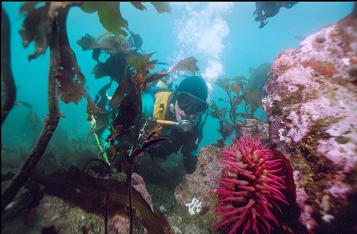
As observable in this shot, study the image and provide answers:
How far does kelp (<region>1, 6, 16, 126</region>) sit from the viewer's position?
2031 mm

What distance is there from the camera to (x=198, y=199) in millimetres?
3883

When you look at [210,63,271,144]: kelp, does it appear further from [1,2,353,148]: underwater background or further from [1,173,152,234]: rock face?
[1,2,353,148]: underwater background

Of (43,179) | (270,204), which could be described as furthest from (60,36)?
(270,204)

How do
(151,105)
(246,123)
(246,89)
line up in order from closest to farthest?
1. (151,105)
2. (246,123)
3. (246,89)

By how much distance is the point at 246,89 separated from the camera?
8.15 meters

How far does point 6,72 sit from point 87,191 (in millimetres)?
1462

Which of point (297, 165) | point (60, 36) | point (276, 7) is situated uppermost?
point (276, 7)

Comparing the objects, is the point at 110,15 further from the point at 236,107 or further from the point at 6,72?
the point at 236,107

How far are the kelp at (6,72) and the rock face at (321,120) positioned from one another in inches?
108

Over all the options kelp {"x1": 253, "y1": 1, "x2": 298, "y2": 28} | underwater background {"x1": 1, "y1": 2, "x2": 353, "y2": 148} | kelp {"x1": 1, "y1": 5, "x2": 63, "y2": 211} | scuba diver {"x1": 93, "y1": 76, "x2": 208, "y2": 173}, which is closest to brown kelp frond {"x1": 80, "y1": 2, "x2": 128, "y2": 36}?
kelp {"x1": 1, "y1": 5, "x2": 63, "y2": 211}

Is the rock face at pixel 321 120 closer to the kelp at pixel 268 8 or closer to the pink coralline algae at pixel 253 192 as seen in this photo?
the pink coralline algae at pixel 253 192

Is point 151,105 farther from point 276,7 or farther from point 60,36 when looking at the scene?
point 276,7

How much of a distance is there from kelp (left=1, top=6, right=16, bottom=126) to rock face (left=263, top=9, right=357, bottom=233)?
275 cm

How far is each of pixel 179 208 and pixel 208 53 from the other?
5187 centimetres
